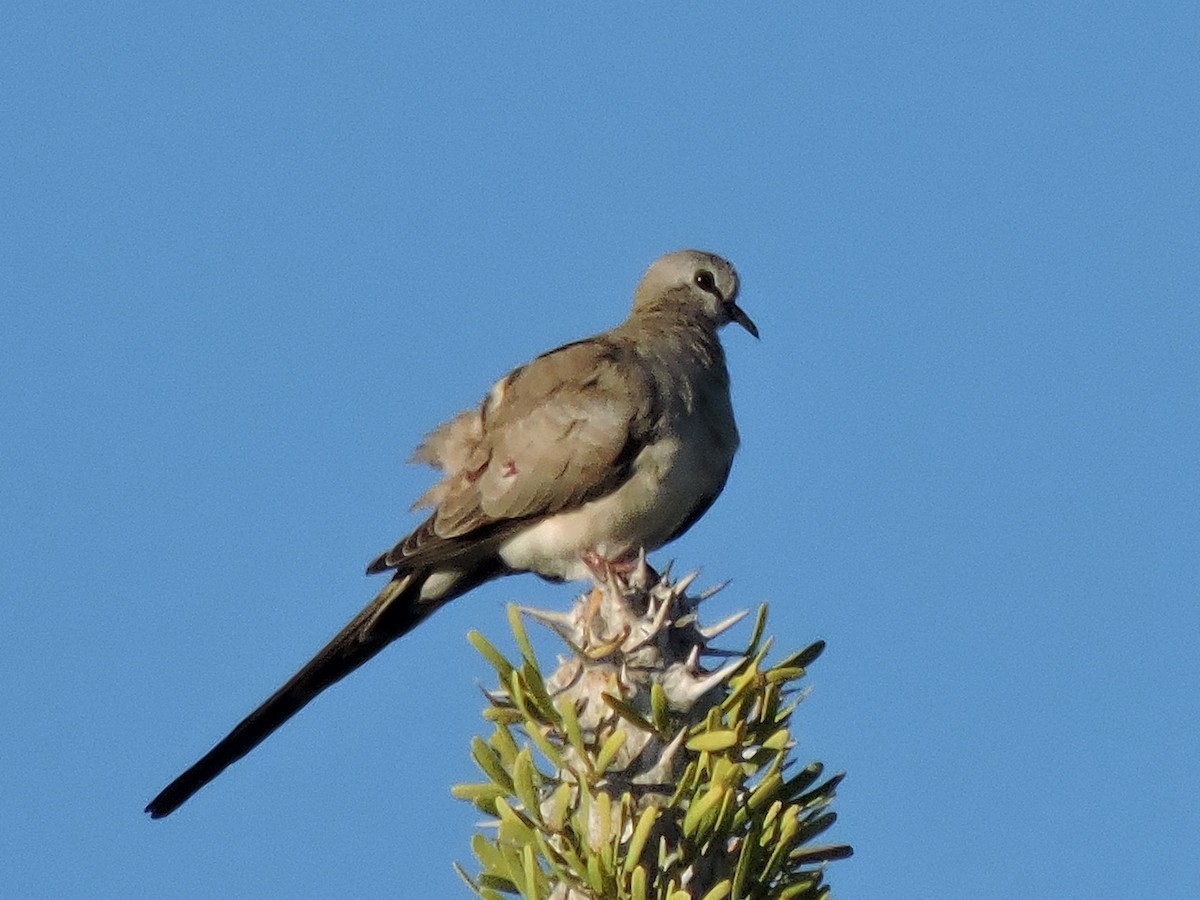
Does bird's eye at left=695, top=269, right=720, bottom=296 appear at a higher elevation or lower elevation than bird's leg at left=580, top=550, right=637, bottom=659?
higher

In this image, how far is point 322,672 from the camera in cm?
739

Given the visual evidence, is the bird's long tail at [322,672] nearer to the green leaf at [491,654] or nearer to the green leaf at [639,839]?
the green leaf at [491,654]

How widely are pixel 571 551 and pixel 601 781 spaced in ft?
13.5

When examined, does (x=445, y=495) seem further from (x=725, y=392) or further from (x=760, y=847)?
(x=760, y=847)

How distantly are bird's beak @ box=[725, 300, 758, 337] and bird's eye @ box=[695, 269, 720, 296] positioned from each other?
0.10 meters

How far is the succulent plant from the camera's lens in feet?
10.4

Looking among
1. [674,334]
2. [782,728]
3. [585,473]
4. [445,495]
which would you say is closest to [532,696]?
[782,728]

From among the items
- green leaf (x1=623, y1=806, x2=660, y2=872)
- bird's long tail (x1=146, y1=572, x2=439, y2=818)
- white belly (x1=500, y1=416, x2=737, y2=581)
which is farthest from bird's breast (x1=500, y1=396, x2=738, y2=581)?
green leaf (x1=623, y1=806, x2=660, y2=872)

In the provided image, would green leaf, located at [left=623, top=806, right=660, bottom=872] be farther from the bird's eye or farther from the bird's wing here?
the bird's eye

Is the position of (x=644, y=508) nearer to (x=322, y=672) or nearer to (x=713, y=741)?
(x=322, y=672)

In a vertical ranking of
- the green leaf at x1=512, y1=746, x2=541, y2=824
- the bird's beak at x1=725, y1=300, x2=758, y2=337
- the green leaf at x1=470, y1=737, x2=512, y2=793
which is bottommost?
the green leaf at x1=512, y1=746, x2=541, y2=824

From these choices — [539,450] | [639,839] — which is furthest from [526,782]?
[539,450]

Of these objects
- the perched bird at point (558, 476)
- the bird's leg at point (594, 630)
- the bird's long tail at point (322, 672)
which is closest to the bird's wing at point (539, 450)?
the perched bird at point (558, 476)

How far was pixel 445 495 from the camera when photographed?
7.86 meters
